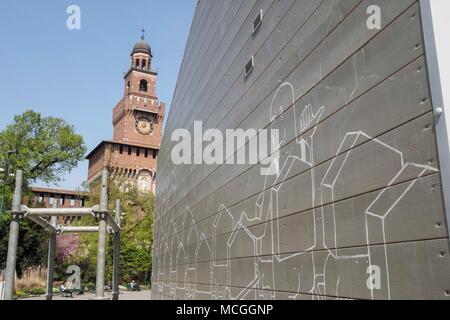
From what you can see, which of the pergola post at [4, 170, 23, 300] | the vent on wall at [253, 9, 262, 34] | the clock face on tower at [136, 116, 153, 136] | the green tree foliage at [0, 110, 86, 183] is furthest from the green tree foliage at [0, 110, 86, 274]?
the clock face on tower at [136, 116, 153, 136]

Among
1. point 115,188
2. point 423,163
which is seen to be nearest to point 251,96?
point 423,163

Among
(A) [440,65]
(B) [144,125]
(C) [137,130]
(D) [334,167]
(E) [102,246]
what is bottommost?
(E) [102,246]

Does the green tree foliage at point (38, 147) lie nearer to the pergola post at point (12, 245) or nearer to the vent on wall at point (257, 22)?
the pergola post at point (12, 245)

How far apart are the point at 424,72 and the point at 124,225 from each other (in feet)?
119

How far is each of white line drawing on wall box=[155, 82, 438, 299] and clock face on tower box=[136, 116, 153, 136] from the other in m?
57.1

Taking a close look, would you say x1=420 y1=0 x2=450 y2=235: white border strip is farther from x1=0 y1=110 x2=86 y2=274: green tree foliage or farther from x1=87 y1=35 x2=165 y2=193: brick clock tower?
x1=87 y1=35 x2=165 y2=193: brick clock tower

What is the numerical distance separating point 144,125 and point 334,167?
200ft

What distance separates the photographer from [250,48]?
17.1 ft

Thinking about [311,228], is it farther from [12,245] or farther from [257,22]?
[12,245]

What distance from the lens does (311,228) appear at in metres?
2.97

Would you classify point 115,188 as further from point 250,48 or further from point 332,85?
point 332,85

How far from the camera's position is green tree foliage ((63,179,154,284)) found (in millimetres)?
36469

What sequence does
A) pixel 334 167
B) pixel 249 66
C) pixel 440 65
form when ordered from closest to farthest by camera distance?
pixel 440 65, pixel 334 167, pixel 249 66

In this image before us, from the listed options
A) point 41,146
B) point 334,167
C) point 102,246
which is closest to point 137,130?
point 41,146
